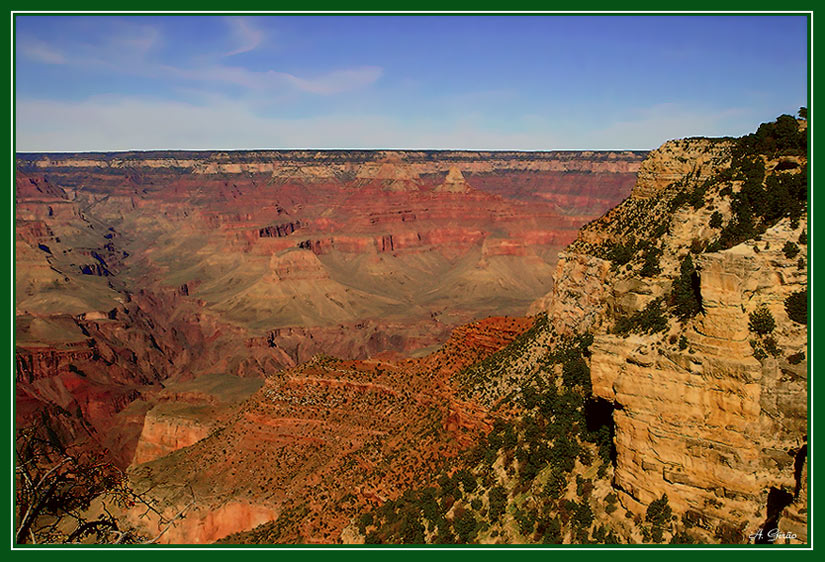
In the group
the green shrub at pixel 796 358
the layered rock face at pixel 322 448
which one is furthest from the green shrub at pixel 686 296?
the layered rock face at pixel 322 448

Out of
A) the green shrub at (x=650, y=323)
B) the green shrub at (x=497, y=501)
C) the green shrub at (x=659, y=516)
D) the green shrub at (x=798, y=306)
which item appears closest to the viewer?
the green shrub at (x=798, y=306)

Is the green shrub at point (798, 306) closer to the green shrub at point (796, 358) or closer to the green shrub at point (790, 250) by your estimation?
the green shrub at point (796, 358)

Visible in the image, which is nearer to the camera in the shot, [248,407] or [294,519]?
[294,519]

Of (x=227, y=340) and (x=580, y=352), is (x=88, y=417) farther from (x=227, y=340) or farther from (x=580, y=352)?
(x=580, y=352)

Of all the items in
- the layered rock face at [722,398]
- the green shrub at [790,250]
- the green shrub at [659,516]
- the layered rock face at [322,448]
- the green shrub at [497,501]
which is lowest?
the layered rock face at [322,448]

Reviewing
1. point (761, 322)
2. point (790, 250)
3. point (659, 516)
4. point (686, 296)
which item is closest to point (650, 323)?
point (686, 296)

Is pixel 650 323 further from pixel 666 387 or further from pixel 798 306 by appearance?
pixel 798 306
